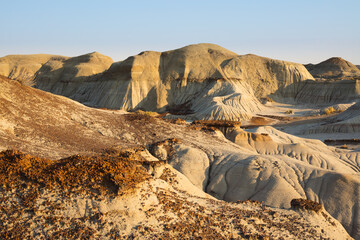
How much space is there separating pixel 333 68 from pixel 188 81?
2629 inches

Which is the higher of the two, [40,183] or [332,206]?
[40,183]

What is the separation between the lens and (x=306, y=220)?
33.0 ft

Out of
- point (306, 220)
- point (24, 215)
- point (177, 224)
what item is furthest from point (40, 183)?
point (306, 220)

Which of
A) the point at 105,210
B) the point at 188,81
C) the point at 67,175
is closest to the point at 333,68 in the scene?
the point at 188,81

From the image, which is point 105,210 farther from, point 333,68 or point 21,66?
point 333,68

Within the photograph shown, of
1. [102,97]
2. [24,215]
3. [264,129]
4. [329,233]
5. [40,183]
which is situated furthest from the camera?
[102,97]

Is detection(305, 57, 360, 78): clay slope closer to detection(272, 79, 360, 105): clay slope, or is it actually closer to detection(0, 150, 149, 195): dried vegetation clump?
detection(272, 79, 360, 105): clay slope

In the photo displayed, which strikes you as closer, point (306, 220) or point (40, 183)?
point (40, 183)

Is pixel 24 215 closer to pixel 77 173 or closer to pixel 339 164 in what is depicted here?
pixel 77 173

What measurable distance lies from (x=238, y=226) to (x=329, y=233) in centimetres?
307

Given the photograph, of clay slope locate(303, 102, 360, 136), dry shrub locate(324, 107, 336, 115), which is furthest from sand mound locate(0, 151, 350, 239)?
dry shrub locate(324, 107, 336, 115)

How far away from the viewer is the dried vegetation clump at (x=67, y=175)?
27.3ft

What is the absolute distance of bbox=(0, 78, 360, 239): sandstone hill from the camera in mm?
8117

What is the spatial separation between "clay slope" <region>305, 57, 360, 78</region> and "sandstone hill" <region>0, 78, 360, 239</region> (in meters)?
90.5
